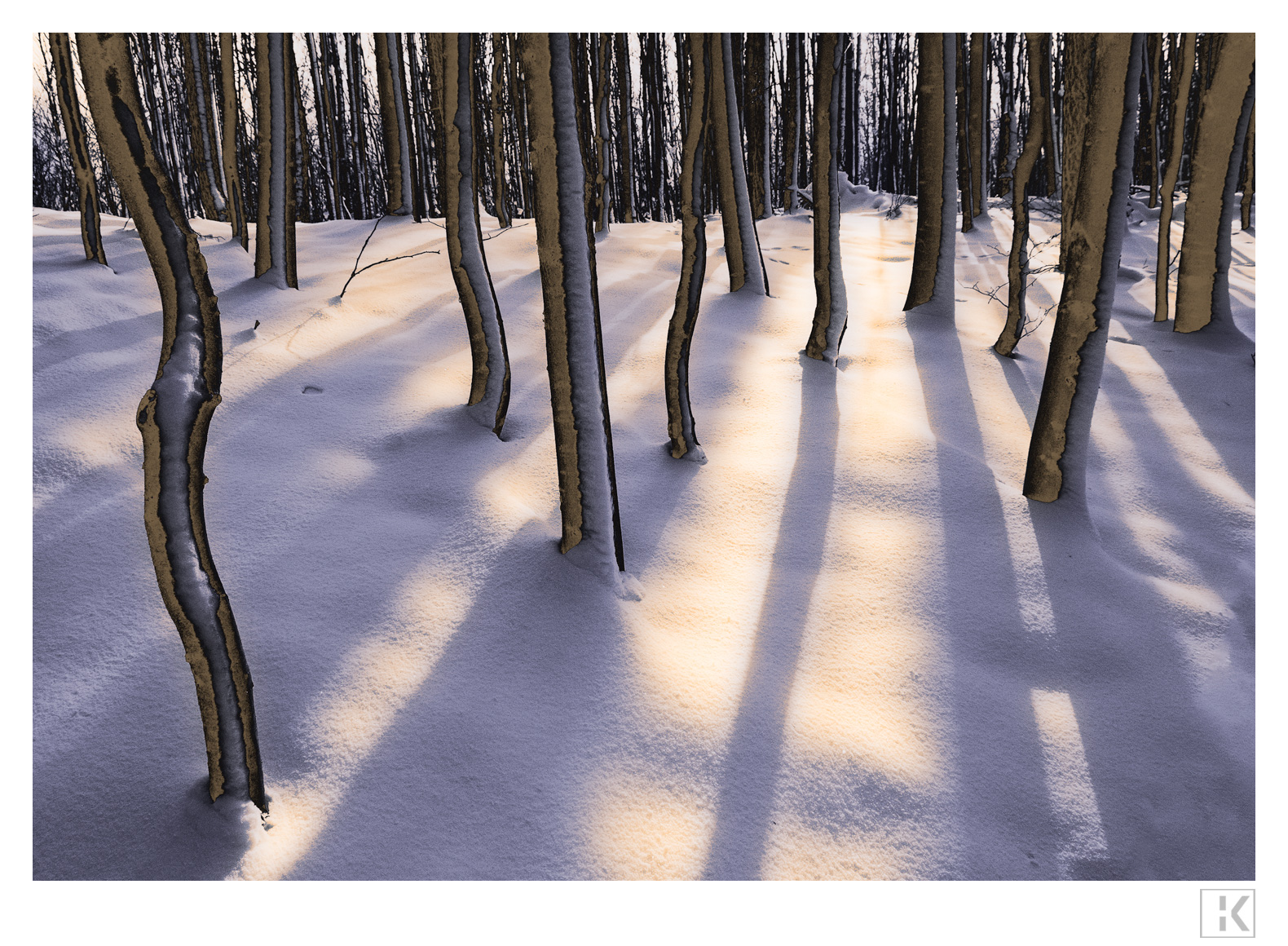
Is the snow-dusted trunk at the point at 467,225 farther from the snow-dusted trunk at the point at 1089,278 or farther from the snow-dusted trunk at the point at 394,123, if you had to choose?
the snow-dusted trunk at the point at 394,123

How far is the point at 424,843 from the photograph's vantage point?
1494 millimetres

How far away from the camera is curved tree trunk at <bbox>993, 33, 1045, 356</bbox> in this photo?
422cm

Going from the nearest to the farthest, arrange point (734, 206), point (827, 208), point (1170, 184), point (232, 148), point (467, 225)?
point (467, 225) < point (827, 208) < point (734, 206) < point (1170, 184) < point (232, 148)

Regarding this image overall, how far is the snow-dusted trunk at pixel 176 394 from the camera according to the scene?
1208mm

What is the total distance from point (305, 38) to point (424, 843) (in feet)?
40.9

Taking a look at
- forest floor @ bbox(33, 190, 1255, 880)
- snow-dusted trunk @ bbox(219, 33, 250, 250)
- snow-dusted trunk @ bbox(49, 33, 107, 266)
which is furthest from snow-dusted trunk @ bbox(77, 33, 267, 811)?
snow-dusted trunk @ bbox(219, 33, 250, 250)

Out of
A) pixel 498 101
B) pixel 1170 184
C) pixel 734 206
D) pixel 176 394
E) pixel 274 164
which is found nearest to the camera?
pixel 176 394

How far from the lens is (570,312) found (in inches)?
77.7

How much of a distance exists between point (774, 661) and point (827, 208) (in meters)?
2.49

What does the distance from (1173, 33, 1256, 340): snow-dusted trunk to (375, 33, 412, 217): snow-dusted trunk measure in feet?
20.3

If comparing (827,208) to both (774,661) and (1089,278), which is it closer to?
(1089,278)

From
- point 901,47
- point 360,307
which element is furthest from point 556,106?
point 901,47

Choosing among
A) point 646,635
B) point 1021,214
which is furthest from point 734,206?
point 646,635

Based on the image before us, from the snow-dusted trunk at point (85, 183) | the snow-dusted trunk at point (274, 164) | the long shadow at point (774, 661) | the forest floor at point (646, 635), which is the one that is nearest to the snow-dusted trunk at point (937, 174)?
the forest floor at point (646, 635)
